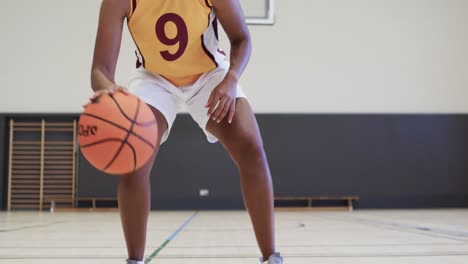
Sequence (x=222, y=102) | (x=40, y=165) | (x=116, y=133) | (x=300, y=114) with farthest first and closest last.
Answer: (x=300, y=114), (x=40, y=165), (x=222, y=102), (x=116, y=133)

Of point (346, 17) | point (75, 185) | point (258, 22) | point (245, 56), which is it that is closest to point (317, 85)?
point (346, 17)

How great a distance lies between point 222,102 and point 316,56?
8.73 metres

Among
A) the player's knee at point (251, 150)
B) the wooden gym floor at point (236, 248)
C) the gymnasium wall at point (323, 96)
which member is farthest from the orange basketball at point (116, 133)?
the gymnasium wall at point (323, 96)

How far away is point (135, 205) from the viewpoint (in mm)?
1976

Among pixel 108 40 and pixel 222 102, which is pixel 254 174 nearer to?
pixel 222 102

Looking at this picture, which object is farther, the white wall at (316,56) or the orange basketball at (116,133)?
the white wall at (316,56)

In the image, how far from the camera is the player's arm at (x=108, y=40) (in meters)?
1.86

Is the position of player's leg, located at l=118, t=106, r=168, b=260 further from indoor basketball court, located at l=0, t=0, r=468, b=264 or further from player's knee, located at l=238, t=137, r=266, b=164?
indoor basketball court, located at l=0, t=0, r=468, b=264

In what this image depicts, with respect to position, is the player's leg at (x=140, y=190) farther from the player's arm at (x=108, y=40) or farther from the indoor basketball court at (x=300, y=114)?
the indoor basketball court at (x=300, y=114)

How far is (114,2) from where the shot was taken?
74.8 inches

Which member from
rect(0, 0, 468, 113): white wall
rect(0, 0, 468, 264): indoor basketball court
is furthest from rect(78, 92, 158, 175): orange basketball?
rect(0, 0, 468, 113): white wall

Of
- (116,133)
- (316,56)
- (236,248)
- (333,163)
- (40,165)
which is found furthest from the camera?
(316,56)

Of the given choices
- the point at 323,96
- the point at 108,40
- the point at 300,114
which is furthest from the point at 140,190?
the point at 323,96

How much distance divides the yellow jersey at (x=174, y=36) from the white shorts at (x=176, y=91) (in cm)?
3
